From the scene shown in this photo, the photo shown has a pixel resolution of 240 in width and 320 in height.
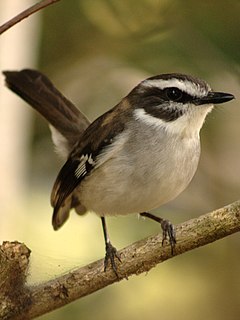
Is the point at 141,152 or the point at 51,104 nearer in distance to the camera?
the point at 141,152

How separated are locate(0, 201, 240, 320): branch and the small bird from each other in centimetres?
33

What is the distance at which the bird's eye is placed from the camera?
342 cm

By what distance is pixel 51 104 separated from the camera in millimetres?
4230

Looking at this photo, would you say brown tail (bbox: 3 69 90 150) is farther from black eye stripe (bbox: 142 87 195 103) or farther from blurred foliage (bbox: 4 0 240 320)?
black eye stripe (bbox: 142 87 195 103)

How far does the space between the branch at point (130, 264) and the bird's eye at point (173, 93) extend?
80 centimetres

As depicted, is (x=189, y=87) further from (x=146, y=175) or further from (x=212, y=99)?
(x=146, y=175)

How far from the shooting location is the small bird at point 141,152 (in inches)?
133

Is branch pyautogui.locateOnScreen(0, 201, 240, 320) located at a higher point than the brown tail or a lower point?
lower

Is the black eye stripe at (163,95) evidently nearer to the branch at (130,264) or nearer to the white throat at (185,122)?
the white throat at (185,122)

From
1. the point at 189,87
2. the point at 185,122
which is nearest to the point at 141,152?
the point at 185,122

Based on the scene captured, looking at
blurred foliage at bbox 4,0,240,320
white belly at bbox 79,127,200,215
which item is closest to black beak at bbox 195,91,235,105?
white belly at bbox 79,127,200,215

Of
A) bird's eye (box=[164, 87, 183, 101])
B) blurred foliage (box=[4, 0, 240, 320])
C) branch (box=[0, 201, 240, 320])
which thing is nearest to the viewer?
branch (box=[0, 201, 240, 320])

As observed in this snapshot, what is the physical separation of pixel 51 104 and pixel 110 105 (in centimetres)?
57

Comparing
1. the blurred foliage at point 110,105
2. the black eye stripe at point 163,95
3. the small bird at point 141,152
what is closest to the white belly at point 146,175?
the small bird at point 141,152
